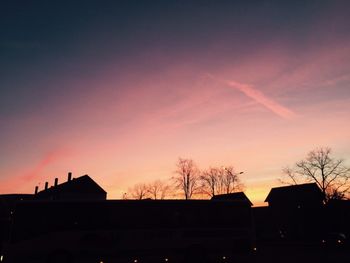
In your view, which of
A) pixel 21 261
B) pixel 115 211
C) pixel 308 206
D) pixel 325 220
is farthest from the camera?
pixel 308 206

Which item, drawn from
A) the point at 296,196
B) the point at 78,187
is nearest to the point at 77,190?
the point at 78,187

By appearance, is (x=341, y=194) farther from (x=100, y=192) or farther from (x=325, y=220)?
(x=100, y=192)

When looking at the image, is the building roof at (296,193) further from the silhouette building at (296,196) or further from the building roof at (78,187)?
the building roof at (78,187)

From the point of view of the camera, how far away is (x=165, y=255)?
62.0 feet

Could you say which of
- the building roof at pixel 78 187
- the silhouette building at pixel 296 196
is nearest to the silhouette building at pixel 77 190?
the building roof at pixel 78 187

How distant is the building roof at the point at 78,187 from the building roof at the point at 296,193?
133 feet

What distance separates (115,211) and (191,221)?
4.89m

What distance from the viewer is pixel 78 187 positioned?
2864 inches

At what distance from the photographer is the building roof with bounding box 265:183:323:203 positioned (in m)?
60.8

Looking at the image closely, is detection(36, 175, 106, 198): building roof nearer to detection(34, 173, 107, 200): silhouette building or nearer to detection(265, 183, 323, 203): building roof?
detection(34, 173, 107, 200): silhouette building

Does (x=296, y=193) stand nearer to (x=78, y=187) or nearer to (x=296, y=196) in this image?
(x=296, y=196)

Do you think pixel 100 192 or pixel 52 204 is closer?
pixel 52 204

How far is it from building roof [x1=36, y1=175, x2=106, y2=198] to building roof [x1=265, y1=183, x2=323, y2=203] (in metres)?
40.5

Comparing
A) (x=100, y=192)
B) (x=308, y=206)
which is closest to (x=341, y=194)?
(x=308, y=206)
